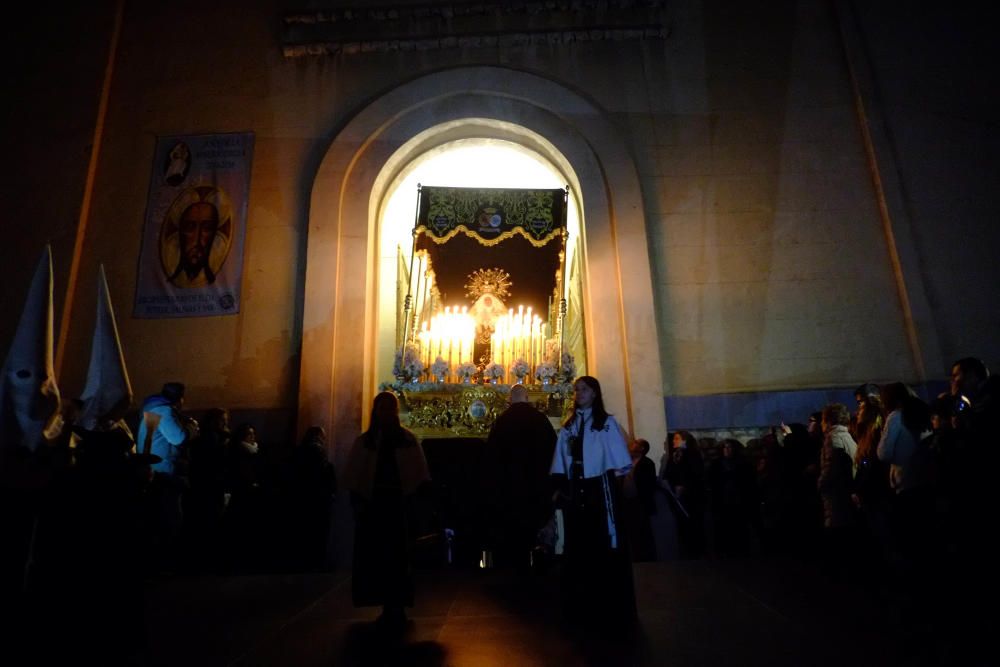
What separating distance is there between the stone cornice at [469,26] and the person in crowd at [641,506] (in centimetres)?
713

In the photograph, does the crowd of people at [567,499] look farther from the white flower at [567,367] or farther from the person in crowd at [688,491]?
the white flower at [567,367]

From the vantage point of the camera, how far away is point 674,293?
8383mm

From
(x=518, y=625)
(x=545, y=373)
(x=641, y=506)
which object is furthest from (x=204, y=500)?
(x=641, y=506)

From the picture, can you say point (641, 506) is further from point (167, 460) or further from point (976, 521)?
point (167, 460)

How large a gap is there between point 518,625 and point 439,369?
16.4 feet

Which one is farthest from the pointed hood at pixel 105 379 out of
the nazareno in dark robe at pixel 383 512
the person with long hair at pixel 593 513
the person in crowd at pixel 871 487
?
the person in crowd at pixel 871 487

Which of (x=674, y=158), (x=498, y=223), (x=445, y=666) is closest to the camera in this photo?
(x=445, y=666)

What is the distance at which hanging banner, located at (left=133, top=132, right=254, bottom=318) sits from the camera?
8.37 meters

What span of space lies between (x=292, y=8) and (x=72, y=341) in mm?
6543

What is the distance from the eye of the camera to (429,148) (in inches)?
380

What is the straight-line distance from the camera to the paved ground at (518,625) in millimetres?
3078

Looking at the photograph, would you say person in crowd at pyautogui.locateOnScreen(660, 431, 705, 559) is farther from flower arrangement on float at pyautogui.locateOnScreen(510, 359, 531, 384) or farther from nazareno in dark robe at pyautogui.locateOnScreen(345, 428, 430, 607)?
nazareno in dark robe at pyautogui.locateOnScreen(345, 428, 430, 607)

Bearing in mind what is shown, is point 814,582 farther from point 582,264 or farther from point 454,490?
point 582,264

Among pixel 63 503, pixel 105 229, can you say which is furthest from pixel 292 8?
pixel 63 503
